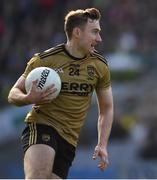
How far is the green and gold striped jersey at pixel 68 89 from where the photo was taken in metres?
7.66

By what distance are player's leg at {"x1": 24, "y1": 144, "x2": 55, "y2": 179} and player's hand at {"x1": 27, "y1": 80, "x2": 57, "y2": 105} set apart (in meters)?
0.44

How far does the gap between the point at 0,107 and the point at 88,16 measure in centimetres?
718

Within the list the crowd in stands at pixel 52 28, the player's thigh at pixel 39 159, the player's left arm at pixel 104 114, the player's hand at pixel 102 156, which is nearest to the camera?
the player's thigh at pixel 39 159

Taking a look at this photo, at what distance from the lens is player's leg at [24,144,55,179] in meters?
7.25

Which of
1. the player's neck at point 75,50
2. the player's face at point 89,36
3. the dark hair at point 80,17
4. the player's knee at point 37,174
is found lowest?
the player's knee at point 37,174

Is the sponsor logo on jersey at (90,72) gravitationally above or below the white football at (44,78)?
below

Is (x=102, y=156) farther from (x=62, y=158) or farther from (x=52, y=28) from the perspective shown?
→ (x=52, y=28)

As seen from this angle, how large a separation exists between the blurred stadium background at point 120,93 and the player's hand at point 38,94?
689 cm

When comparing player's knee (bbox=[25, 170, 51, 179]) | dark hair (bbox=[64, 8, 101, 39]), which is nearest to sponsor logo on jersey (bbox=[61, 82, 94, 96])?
dark hair (bbox=[64, 8, 101, 39])

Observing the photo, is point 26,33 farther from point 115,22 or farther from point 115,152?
point 115,152

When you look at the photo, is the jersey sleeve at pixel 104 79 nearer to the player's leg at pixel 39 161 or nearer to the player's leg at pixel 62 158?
the player's leg at pixel 62 158

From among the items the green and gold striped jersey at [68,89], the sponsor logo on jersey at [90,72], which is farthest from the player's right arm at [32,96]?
the sponsor logo on jersey at [90,72]

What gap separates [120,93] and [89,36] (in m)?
6.73

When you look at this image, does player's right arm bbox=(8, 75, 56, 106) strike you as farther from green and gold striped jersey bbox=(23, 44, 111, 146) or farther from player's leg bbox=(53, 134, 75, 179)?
player's leg bbox=(53, 134, 75, 179)
